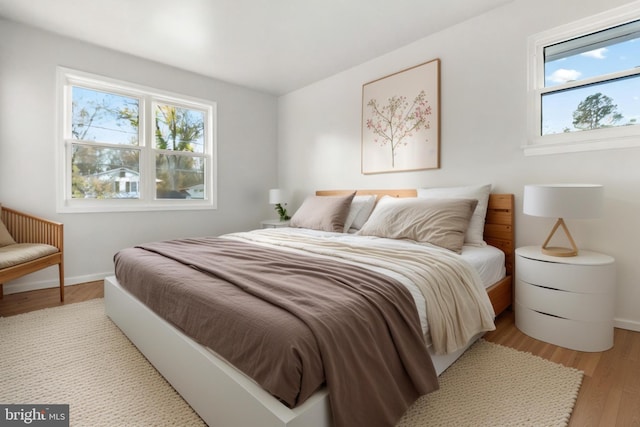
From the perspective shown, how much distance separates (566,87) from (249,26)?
8.88 ft

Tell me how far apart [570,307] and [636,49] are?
1825mm

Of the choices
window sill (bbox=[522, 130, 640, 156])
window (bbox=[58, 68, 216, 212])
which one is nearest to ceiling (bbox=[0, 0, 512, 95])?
window (bbox=[58, 68, 216, 212])

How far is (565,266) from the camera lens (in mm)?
1869

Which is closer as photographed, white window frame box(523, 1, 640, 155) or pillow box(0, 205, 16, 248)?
white window frame box(523, 1, 640, 155)

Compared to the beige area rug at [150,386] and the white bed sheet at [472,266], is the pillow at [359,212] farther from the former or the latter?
the beige area rug at [150,386]

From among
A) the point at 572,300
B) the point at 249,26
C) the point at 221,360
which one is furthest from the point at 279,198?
the point at 572,300

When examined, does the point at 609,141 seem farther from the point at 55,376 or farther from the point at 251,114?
the point at 251,114

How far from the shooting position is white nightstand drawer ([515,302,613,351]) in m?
1.83

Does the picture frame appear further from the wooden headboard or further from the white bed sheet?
the white bed sheet

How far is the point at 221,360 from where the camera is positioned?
1.19m

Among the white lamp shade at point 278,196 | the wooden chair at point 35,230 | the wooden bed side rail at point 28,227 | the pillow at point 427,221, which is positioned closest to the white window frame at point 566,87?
the pillow at point 427,221

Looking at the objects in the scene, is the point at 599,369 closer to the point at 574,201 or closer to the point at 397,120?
the point at 574,201

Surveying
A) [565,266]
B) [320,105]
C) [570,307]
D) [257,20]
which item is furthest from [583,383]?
[320,105]

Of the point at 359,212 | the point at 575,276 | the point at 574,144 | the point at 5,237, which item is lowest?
the point at 575,276
